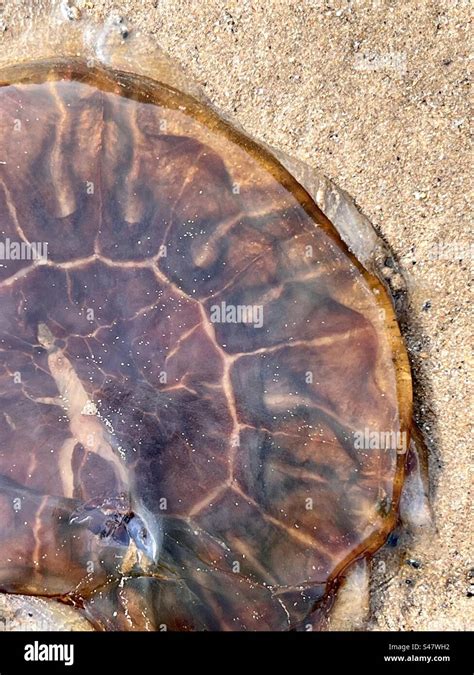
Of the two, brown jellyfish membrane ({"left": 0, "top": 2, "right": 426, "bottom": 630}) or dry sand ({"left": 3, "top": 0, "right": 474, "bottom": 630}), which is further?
dry sand ({"left": 3, "top": 0, "right": 474, "bottom": 630})

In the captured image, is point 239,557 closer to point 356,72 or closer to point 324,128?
point 324,128

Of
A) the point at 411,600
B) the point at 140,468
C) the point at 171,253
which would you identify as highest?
the point at 171,253

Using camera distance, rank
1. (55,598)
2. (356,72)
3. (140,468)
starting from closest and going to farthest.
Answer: (140,468) < (55,598) < (356,72)

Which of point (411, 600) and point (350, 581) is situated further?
point (411, 600)

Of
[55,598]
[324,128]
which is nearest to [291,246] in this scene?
[324,128]
